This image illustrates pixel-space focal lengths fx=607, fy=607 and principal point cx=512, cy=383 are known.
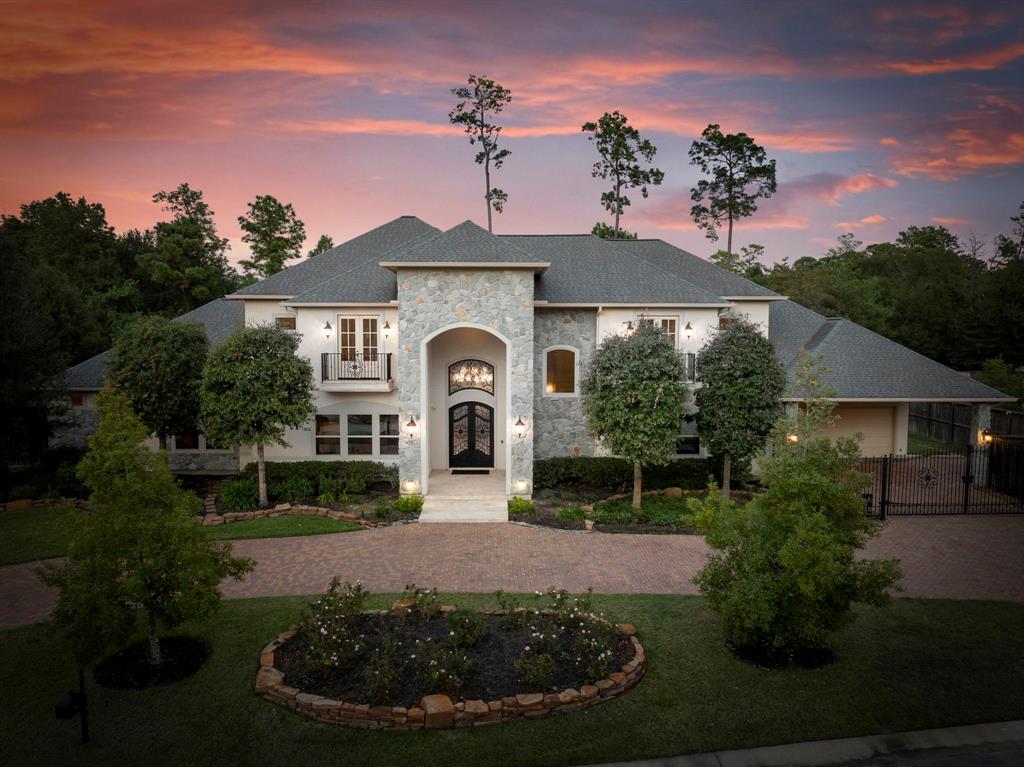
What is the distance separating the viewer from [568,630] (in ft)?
30.7

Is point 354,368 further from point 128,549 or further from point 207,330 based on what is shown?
point 128,549

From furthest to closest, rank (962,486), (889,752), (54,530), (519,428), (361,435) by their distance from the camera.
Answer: (361,435) → (962,486) → (519,428) → (54,530) → (889,752)

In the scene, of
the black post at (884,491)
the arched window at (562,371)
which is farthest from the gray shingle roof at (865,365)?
the arched window at (562,371)

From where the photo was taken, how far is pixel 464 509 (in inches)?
665

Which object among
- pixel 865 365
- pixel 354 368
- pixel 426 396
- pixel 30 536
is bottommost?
pixel 30 536

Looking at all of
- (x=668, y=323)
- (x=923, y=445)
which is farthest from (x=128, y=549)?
(x=923, y=445)

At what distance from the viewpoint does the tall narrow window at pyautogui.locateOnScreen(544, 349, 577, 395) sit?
20.3 metres

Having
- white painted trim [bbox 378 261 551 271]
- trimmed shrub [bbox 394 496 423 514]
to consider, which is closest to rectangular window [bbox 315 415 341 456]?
trimmed shrub [bbox 394 496 423 514]

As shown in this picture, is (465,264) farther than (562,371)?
No

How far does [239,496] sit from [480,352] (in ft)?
28.5

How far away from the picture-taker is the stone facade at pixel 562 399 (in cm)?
2011

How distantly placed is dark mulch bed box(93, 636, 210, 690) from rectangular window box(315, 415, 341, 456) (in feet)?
37.3

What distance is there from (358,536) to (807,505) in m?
10.5

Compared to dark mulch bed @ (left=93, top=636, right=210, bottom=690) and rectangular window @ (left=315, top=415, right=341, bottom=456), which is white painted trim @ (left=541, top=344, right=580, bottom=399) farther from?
dark mulch bed @ (left=93, top=636, right=210, bottom=690)
